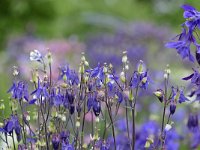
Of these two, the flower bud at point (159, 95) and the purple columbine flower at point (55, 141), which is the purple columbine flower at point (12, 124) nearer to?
the purple columbine flower at point (55, 141)

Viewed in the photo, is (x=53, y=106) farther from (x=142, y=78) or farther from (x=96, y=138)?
(x=142, y=78)

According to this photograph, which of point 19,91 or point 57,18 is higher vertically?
point 57,18

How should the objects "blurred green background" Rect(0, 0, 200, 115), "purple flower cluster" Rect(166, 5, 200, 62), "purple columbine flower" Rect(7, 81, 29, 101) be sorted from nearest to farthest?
"purple flower cluster" Rect(166, 5, 200, 62), "purple columbine flower" Rect(7, 81, 29, 101), "blurred green background" Rect(0, 0, 200, 115)

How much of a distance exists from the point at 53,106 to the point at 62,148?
0.20m

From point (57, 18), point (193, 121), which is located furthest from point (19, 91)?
point (57, 18)

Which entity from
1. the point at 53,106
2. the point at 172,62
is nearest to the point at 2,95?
the point at 53,106

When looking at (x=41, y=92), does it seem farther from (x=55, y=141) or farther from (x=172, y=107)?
(x=172, y=107)

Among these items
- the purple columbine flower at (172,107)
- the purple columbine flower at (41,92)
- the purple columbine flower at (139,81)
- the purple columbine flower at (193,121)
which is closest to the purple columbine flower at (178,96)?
the purple columbine flower at (172,107)

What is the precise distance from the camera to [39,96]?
2.37 m

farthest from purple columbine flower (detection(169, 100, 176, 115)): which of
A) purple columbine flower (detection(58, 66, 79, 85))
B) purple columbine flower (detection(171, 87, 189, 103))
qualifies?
purple columbine flower (detection(58, 66, 79, 85))

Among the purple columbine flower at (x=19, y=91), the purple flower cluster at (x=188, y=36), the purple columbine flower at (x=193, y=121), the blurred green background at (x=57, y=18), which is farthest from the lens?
the blurred green background at (x=57, y=18)

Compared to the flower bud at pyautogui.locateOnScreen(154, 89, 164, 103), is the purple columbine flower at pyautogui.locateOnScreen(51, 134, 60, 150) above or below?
below

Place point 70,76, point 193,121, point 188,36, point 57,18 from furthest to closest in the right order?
point 57,18 → point 193,121 → point 70,76 → point 188,36

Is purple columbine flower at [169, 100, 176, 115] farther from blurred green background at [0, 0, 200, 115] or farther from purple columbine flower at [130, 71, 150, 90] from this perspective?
blurred green background at [0, 0, 200, 115]
